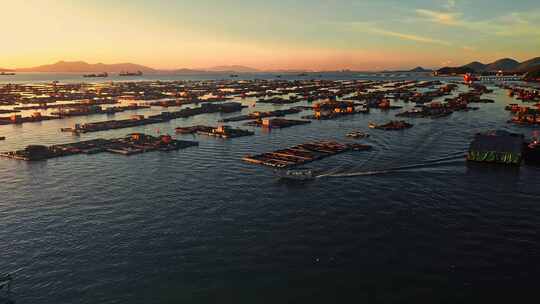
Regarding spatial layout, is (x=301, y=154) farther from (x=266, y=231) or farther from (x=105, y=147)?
(x=105, y=147)

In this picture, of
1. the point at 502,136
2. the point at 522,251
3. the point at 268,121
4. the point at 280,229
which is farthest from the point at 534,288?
the point at 268,121

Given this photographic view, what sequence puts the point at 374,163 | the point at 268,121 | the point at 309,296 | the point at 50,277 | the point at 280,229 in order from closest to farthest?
the point at 309,296 → the point at 50,277 → the point at 280,229 → the point at 374,163 → the point at 268,121

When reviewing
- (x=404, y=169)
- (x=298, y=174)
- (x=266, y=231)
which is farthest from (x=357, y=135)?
(x=266, y=231)

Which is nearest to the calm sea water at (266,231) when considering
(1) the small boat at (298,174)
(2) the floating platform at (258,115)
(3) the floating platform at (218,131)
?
(1) the small boat at (298,174)

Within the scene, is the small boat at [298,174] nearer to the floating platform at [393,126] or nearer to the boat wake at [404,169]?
the boat wake at [404,169]

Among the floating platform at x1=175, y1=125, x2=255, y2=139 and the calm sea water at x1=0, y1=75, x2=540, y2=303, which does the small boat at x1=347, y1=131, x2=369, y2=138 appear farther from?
the floating platform at x1=175, y1=125, x2=255, y2=139

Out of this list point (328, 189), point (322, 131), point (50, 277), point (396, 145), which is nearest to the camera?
point (50, 277)

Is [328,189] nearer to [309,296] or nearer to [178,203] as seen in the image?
[178,203]
